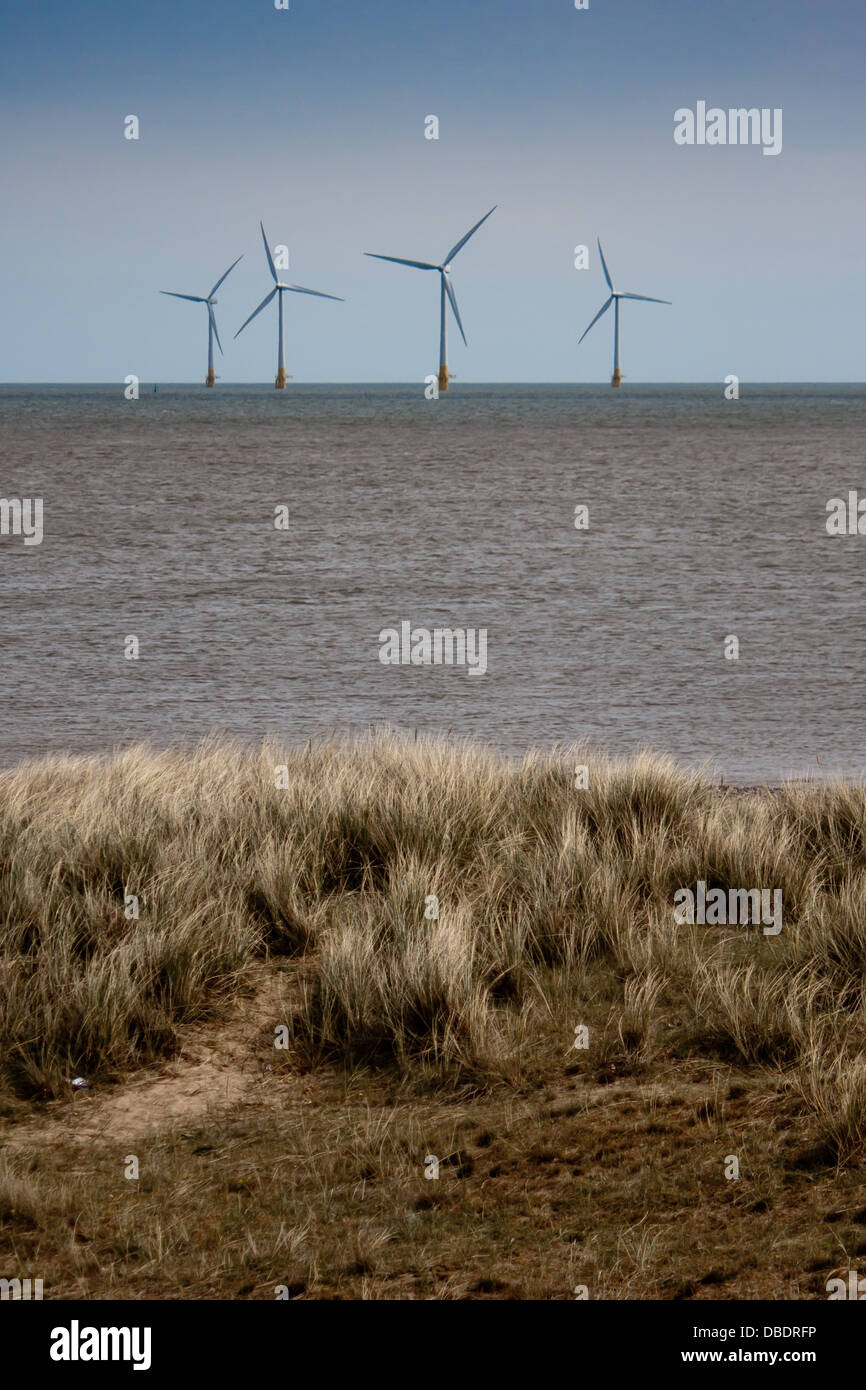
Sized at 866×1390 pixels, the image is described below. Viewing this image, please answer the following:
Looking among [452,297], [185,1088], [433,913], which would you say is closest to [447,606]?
[433,913]

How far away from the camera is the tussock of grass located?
648cm

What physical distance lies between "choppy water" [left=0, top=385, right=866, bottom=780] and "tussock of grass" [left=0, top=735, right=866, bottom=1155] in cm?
396

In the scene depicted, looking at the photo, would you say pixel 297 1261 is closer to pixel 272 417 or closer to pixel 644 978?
pixel 644 978

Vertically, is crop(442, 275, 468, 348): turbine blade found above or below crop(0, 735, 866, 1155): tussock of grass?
above

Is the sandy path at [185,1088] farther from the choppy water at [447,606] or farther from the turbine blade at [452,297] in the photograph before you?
the turbine blade at [452,297]

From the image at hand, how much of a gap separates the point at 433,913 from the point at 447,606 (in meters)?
19.8

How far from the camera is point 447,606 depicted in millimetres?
27125

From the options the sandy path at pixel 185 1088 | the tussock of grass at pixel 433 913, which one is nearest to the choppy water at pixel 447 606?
the tussock of grass at pixel 433 913

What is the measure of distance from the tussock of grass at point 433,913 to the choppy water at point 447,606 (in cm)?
396

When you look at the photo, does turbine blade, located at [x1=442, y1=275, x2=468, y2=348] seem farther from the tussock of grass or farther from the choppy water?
the tussock of grass

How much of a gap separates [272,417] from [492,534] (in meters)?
108

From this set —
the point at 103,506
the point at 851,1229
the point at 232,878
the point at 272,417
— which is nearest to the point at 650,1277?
the point at 851,1229

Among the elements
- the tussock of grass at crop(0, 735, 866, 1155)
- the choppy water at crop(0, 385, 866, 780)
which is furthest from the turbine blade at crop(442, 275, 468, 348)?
the tussock of grass at crop(0, 735, 866, 1155)

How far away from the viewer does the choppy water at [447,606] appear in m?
16.3
